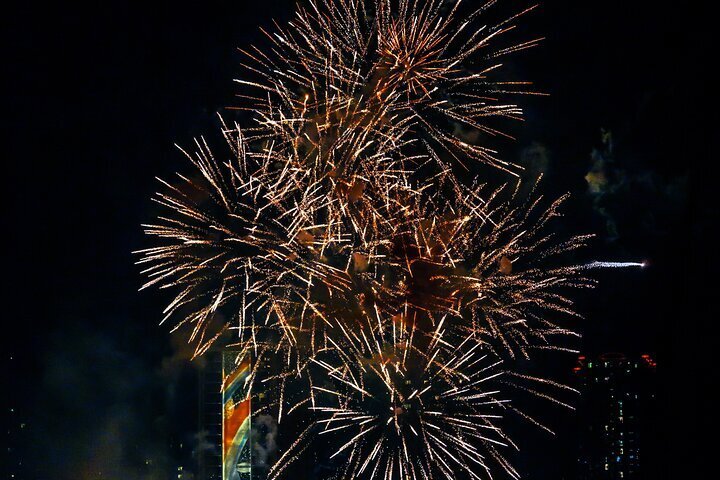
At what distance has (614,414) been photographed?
14695 millimetres

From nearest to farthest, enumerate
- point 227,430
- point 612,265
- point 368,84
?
point 368,84 < point 612,265 < point 227,430

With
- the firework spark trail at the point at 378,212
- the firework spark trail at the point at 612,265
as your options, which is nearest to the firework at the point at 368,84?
the firework spark trail at the point at 378,212

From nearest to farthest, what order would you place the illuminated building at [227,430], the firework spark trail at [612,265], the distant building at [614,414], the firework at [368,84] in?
the firework at [368,84], the firework spark trail at [612,265], the distant building at [614,414], the illuminated building at [227,430]

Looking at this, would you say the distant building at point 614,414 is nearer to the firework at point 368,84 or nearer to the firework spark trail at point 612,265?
the firework spark trail at point 612,265

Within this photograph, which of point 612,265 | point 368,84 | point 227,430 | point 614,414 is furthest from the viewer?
point 227,430

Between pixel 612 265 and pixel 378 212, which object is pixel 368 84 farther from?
pixel 612 265

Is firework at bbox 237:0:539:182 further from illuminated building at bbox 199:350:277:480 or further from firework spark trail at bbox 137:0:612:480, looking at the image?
illuminated building at bbox 199:350:277:480

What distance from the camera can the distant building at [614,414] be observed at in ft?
44.4

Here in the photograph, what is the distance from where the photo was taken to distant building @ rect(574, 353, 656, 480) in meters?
13.5

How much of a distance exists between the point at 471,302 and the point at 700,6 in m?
5.44

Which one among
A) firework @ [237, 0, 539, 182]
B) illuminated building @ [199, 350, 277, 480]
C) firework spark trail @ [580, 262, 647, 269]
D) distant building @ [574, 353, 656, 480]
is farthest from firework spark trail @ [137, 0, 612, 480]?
illuminated building @ [199, 350, 277, 480]

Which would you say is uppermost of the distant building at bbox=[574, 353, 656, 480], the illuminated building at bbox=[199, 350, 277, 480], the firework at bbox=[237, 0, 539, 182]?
the firework at bbox=[237, 0, 539, 182]

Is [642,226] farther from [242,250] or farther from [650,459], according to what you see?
[242,250]

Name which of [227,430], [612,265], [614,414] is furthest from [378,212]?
[227,430]
